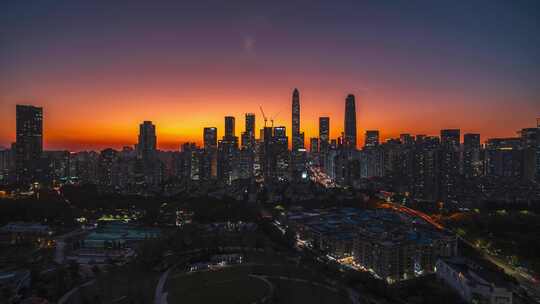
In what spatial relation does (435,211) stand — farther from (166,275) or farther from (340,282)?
(166,275)

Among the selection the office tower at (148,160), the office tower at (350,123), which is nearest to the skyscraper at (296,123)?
the office tower at (350,123)

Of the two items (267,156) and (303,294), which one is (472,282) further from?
(267,156)

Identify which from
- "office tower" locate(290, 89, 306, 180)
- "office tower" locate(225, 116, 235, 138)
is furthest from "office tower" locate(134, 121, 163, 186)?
"office tower" locate(290, 89, 306, 180)

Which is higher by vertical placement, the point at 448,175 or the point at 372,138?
the point at 372,138

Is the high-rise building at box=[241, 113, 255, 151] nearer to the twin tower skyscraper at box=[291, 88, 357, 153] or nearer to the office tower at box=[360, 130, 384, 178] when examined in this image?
the twin tower skyscraper at box=[291, 88, 357, 153]

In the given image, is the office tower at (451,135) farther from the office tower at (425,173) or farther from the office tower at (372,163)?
the office tower at (425,173)

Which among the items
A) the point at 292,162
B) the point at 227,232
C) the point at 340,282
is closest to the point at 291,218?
the point at 227,232

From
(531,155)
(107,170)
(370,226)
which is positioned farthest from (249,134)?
(370,226)
